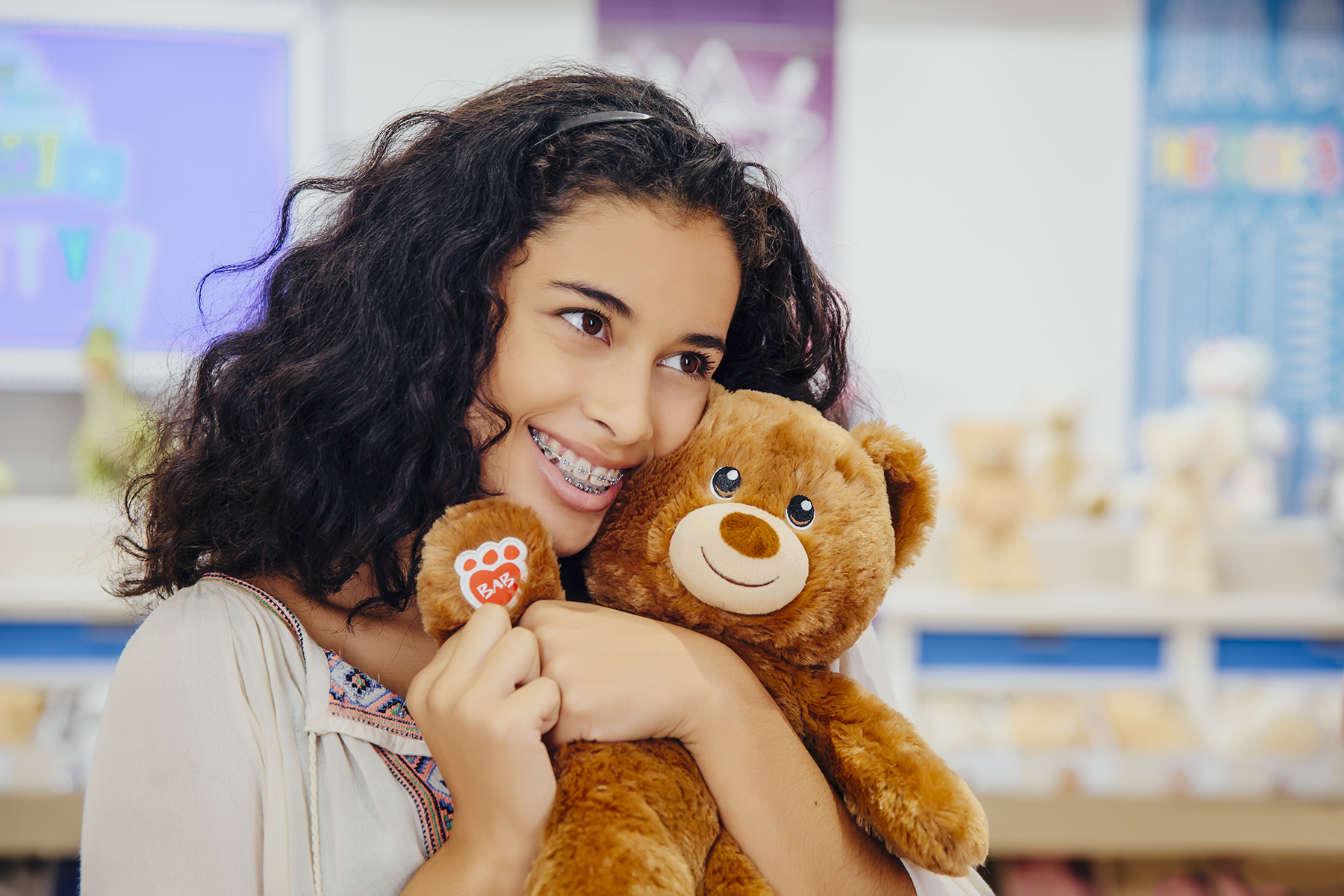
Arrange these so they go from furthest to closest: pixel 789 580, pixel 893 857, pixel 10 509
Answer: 1. pixel 10 509
2. pixel 893 857
3. pixel 789 580

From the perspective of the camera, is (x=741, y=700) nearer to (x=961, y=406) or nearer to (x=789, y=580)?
(x=789, y=580)

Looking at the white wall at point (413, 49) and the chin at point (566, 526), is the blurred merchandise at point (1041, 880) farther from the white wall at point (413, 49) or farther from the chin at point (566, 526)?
the white wall at point (413, 49)

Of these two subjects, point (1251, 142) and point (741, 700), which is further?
point (1251, 142)

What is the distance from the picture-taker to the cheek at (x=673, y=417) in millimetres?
804

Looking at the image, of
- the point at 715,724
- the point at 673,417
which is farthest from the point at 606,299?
the point at 715,724

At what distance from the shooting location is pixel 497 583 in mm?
714

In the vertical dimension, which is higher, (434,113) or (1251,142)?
(1251,142)

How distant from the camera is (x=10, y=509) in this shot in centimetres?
207

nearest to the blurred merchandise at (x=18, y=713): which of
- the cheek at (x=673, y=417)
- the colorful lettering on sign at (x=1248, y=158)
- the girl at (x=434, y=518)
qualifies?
the girl at (x=434, y=518)

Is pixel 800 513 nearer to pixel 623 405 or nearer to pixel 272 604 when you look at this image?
pixel 623 405

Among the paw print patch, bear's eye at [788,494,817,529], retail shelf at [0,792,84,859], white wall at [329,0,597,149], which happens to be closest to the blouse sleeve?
the paw print patch

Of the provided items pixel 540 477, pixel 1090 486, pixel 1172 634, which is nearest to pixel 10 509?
pixel 540 477

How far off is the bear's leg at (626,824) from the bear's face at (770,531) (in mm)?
116

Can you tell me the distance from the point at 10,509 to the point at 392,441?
1671mm
